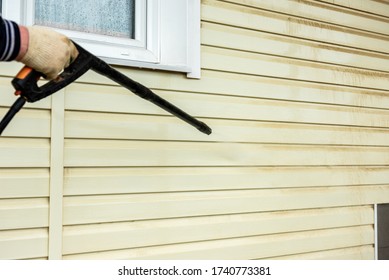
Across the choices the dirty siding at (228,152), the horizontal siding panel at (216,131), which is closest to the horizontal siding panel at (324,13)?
the dirty siding at (228,152)

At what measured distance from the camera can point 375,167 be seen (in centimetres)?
286

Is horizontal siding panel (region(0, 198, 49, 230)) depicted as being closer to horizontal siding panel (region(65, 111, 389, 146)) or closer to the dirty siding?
the dirty siding

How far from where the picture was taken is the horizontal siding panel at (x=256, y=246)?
2.06m

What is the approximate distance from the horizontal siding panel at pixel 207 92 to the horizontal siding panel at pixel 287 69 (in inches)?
1.2

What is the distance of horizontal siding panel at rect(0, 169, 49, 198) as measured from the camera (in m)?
1.77

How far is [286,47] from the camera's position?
2.51 meters

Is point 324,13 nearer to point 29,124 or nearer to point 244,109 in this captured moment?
point 244,109

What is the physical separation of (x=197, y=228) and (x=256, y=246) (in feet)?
1.21

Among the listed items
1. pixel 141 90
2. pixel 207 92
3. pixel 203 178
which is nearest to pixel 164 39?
pixel 207 92

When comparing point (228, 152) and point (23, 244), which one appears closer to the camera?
point (23, 244)

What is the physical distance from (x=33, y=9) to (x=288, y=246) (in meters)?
1.69

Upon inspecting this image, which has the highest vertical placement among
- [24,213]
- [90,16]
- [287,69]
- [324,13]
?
[324,13]
